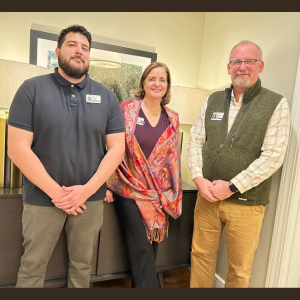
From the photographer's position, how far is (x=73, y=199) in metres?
1.38

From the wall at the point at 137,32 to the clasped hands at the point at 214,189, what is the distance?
3.46 ft

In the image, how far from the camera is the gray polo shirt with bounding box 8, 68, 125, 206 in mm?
1319

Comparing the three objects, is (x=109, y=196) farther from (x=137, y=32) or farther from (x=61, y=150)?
(x=137, y=32)

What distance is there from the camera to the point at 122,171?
1759 millimetres

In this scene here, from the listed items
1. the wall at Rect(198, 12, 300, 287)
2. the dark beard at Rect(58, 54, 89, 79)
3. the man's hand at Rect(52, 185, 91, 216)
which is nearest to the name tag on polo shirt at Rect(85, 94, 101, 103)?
the dark beard at Rect(58, 54, 89, 79)

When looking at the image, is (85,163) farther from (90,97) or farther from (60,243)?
(60,243)

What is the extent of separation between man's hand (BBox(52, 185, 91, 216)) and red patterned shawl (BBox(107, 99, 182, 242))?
1.19 ft

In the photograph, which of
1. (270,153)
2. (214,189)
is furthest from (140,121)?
(270,153)

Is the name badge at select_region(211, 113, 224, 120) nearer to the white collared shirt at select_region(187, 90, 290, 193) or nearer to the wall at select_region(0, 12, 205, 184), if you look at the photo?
the white collared shirt at select_region(187, 90, 290, 193)

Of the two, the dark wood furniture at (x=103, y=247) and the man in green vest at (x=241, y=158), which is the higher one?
the man in green vest at (x=241, y=158)

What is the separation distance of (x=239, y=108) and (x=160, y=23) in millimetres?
1341

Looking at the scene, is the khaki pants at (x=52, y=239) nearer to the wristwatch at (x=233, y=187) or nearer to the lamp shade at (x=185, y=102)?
the wristwatch at (x=233, y=187)

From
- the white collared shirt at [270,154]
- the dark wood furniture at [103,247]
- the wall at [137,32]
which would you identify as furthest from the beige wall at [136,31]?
the white collared shirt at [270,154]

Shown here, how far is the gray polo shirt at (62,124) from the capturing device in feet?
4.33
